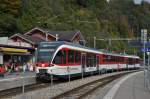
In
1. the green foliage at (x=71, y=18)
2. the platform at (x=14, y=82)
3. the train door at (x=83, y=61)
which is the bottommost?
the platform at (x=14, y=82)

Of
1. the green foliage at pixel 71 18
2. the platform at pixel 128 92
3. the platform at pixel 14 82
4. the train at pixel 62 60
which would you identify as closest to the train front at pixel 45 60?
the train at pixel 62 60

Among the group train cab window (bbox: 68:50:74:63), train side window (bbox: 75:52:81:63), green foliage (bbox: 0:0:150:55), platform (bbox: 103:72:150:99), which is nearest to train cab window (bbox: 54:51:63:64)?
train cab window (bbox: 68:50:74:63)

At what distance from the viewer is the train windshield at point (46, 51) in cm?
3145

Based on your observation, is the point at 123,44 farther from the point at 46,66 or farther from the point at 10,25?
the point at 46,66

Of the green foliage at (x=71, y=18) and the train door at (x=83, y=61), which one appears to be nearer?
the train door at (x=83, y=61)

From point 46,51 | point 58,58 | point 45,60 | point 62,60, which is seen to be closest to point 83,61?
point 62,60

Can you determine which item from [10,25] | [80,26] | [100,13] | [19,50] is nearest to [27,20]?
[10,25]

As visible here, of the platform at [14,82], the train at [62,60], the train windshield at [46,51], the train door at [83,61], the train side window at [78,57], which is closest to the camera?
the platform at [14,82]

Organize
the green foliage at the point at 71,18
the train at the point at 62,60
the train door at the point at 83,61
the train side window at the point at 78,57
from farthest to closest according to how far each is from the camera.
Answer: the green foliage at the point at 71,18 < the train door at the point at 83,61 < the train side window at the point at 78,57 < the train at the point at 62,60

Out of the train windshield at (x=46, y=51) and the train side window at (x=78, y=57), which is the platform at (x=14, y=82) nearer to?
the train windshield at (x=46, y=51)

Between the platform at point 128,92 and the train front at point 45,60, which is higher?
the train front at point 45,60

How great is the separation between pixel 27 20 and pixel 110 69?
124ft

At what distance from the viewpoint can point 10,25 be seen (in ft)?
270

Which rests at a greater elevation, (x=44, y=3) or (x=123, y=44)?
(x=44, y=3)
